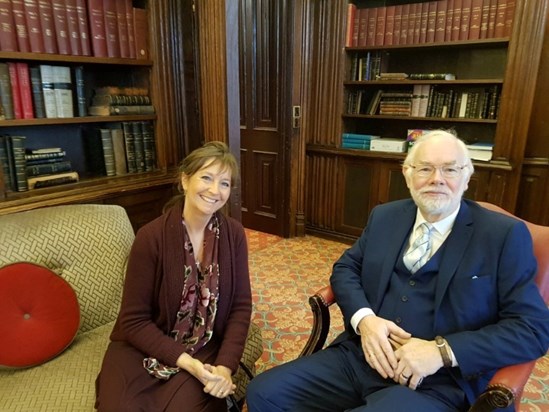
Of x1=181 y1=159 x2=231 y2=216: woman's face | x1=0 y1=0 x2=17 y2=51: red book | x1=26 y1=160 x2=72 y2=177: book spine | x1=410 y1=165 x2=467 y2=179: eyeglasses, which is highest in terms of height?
x1=0 y1=0 x2=17 y2=51: red book

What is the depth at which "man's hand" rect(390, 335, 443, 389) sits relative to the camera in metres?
1.20

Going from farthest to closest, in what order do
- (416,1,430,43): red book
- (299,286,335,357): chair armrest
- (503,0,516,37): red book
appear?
1. (416,1,430,43): red book
2. (503,0,516,37): red book
3. (299,286,335,357): chair armrest

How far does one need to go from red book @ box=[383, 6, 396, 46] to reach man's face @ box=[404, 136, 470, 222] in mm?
2230

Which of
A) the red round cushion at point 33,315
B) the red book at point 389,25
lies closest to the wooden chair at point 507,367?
Answer: the red round cushion at point 33,315

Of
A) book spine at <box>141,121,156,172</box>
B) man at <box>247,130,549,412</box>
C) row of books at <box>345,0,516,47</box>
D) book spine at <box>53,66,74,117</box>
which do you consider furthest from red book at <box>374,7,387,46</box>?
book spine at <box>53,66,74,117</box>

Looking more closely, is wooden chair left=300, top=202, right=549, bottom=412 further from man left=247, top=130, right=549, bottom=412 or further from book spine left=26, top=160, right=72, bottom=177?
book spine left=26, top=160, right=72, bottom=177

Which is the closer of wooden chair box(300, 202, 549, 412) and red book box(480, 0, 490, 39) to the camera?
wooden chair box(300, 202, 549, 412)

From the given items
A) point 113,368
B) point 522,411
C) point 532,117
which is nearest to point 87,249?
point 113,368

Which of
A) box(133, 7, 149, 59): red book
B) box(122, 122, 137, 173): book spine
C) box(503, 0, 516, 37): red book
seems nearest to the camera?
box(133, 7, 149, 59): red book

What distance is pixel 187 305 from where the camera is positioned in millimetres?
1389

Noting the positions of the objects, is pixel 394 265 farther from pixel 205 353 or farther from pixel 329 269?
pixel 329 269

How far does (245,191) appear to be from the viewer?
4.13m

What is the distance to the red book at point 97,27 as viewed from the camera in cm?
213

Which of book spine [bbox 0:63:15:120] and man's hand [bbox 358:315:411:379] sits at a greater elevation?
book spine [bbox 0:63:15:120]
